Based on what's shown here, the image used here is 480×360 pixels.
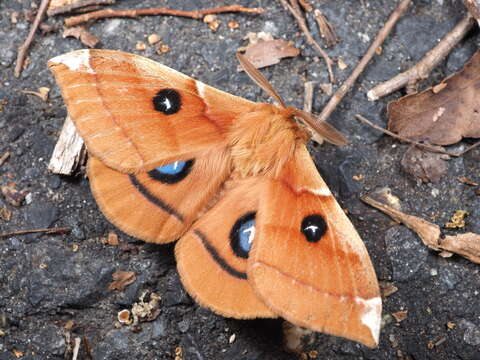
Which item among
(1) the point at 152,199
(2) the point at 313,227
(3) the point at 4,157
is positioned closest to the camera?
(2) the point at 313,227

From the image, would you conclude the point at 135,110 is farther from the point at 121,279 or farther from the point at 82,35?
the point at 82,35

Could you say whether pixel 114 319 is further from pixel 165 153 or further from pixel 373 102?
pixel 373 102

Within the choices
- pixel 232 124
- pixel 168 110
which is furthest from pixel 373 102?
pixel 168 110

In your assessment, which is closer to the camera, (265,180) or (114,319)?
(265,180)

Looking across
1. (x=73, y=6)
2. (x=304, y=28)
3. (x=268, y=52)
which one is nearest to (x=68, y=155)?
(x=73, y=6)

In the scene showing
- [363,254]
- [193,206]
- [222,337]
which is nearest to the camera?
[363,254]

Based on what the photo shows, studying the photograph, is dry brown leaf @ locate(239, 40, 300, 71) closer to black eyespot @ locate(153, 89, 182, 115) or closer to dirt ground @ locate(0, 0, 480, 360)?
dirt ground @ locate(0, 0, 480, 360)
